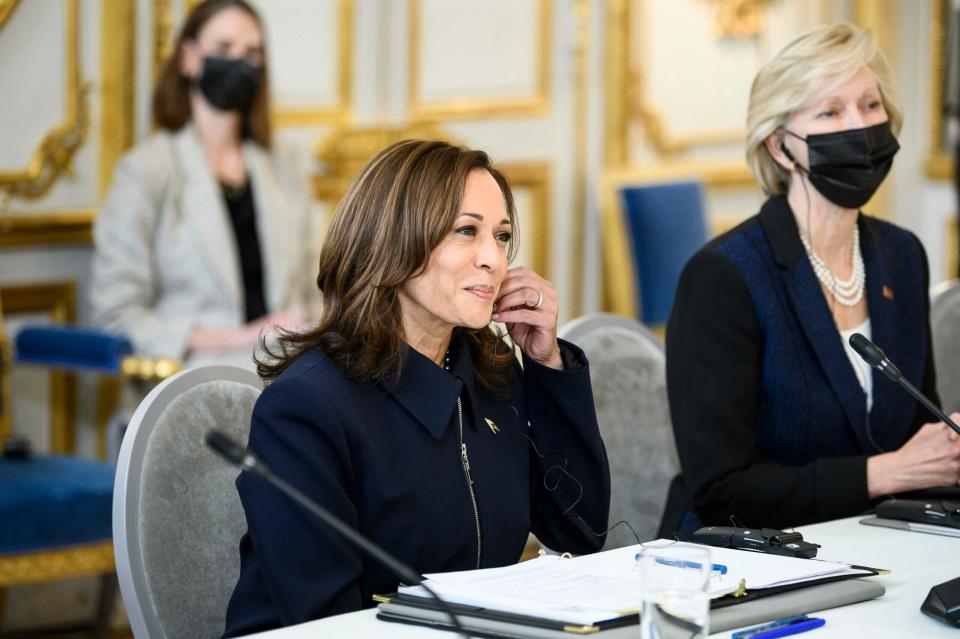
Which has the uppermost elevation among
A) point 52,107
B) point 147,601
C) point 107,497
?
point 52,107

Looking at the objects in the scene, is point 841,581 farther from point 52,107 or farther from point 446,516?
point 52,107

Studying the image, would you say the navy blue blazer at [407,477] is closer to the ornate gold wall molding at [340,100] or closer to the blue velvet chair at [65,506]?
the blue velvet chair at [65,506]

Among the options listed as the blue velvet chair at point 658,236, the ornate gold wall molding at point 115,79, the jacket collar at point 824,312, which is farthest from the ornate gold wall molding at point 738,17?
the jacket collar at point 824,312

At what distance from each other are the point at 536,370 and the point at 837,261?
2.47 ft

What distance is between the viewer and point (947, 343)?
3.23m

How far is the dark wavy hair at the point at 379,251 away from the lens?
6.09 feet

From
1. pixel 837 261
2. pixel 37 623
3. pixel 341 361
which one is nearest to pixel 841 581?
pixel 341 361

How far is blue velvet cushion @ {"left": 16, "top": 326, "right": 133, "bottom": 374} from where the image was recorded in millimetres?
3381

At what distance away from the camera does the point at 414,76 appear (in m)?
4.75

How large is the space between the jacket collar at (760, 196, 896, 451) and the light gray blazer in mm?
1673

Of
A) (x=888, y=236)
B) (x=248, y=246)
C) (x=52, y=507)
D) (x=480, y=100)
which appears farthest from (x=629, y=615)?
(x=480, y=100)

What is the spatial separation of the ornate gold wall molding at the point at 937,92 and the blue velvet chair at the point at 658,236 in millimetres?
1497

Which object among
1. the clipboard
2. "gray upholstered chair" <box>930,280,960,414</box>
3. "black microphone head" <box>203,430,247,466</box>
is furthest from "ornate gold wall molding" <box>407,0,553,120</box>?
"black microphone head" <box>203,430,247,466</box>

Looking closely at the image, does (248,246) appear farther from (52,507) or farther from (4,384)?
(52,507)
